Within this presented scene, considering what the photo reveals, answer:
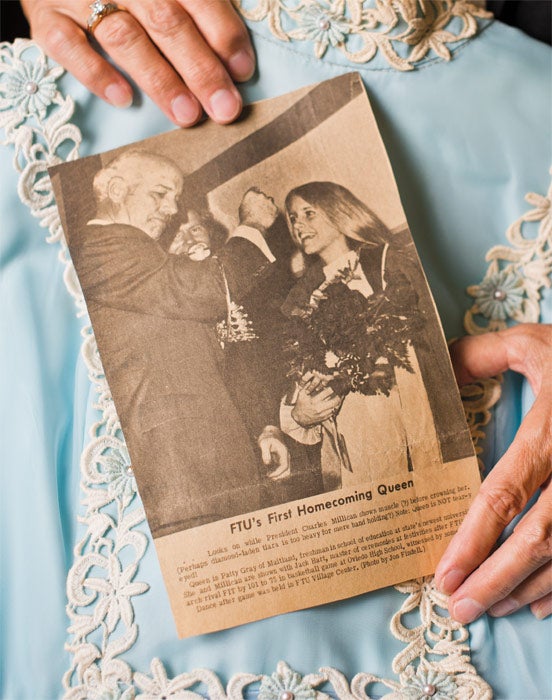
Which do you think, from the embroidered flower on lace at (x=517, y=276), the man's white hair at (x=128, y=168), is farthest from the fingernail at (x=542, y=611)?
the man's white hair at (x=128, y=168)

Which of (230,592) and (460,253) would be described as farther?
(460,253)

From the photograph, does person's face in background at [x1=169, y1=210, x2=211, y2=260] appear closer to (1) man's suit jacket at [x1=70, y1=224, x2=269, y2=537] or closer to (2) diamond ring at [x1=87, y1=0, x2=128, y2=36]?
(1) man's suit jacket at [x1=70, y1=224, x2=269, y2=537]

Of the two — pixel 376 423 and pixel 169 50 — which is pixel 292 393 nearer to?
pixel 376 423

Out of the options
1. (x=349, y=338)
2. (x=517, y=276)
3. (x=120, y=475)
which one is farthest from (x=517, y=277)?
(x=120, y=475)

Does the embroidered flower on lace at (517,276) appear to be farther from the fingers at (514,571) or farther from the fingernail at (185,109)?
the fingernail at (185,109)

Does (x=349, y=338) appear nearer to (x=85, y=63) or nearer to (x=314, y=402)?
(x=314, y=402)

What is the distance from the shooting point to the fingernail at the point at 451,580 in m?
0.51

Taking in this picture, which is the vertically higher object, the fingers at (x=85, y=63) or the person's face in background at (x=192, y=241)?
the fingers at (x=85, y=63)

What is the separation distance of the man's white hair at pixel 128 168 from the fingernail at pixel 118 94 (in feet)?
0.19

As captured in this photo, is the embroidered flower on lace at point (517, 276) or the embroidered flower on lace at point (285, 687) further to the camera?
the embroidered flower on lace at point (517, 276)

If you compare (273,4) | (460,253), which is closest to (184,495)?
(460,253)

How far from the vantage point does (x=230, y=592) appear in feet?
1.64

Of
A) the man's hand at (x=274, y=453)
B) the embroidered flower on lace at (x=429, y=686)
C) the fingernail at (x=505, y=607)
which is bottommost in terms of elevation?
the embroidered flower on lace at (x=429, y=686)

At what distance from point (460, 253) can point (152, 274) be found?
0.93 ft
